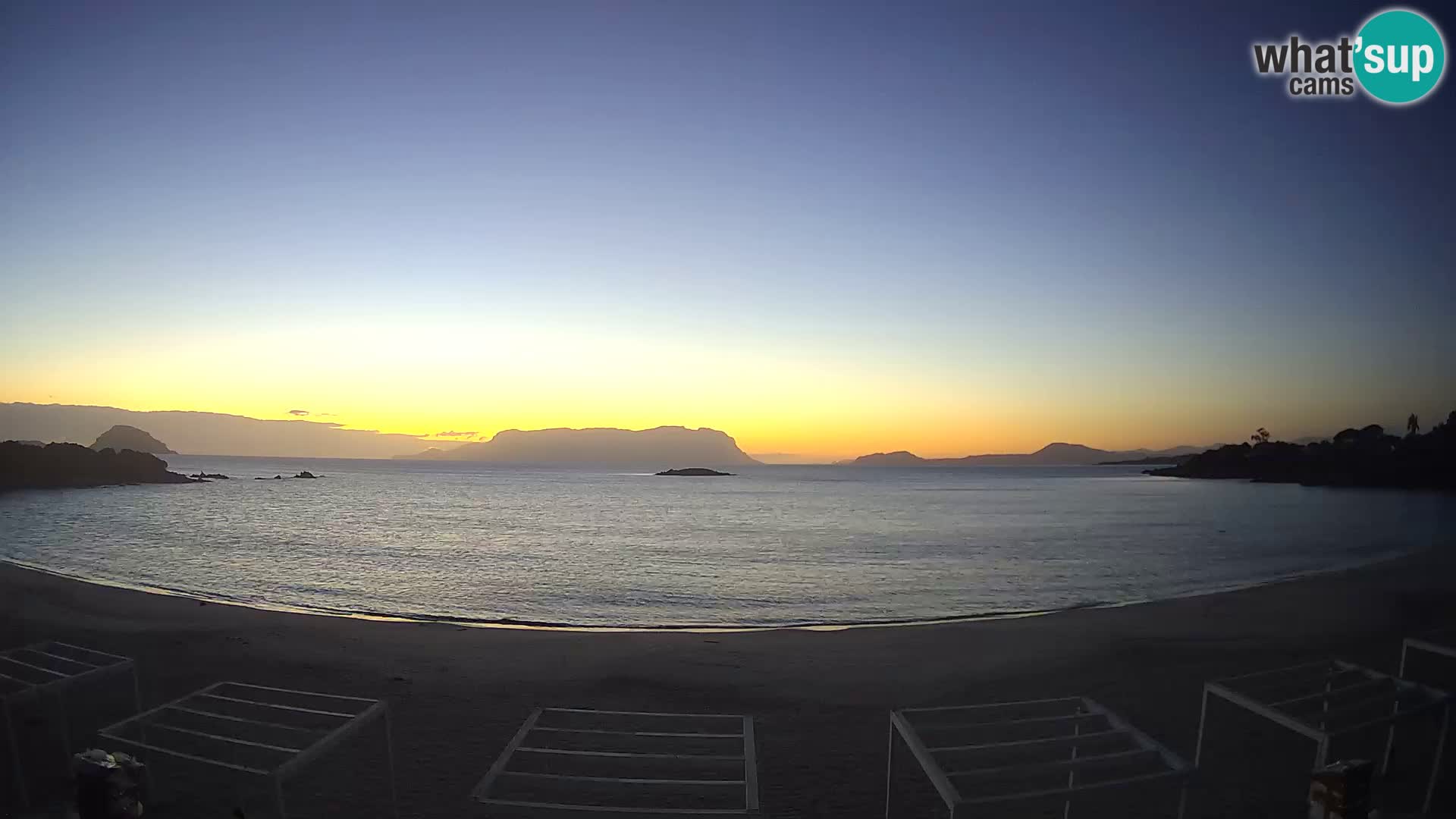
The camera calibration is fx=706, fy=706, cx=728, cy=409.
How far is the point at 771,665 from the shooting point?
10180mm

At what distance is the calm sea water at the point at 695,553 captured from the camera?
17469 millimetres

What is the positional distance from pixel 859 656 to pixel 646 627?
4888 mm

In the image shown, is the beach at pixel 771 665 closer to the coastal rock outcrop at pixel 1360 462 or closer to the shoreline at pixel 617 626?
the shoreline at pixel 617 626

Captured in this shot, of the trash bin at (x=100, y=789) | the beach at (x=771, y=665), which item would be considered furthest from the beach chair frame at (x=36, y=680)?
the beach at (x=771, y=665)

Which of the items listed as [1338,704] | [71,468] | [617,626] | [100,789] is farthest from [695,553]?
[71,468]

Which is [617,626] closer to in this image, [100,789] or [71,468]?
[100,789]

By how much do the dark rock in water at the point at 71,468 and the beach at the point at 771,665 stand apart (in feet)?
261

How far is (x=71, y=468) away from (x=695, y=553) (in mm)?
88032

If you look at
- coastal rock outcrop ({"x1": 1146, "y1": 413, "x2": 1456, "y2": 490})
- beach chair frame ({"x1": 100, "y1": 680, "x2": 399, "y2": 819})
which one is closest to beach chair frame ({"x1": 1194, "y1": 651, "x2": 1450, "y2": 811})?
beach chair frame ({"x1": 100, "y1": 680, "x2": 399, "y2": 819})

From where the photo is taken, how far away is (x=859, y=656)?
421 inches

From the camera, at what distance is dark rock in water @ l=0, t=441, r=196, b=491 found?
7156 centimetres

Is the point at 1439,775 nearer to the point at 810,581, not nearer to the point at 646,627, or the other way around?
the point at 646,627

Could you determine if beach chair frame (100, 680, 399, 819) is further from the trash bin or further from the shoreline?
the shoreline

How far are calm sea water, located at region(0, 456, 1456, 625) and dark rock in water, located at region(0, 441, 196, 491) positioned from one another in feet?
76.4
